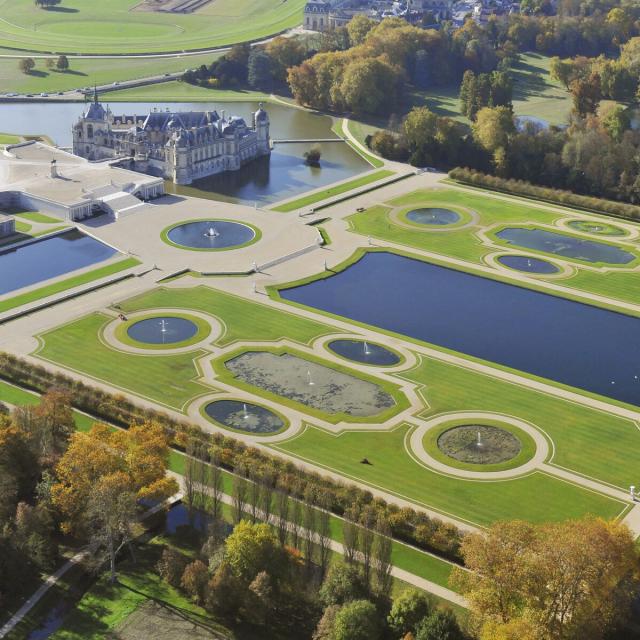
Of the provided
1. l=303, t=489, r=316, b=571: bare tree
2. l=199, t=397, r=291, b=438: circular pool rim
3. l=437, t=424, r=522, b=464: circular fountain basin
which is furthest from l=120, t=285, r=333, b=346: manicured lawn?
l=303, t=489, r=316, b=571: bare tree

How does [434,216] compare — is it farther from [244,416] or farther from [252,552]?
[252,552]

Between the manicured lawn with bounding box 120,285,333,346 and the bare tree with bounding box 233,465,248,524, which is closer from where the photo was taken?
the bare tree with bounding box 233,465,248,524

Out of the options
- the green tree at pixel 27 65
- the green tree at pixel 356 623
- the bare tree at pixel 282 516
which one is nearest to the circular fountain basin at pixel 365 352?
the bare tree at pixel 282 516

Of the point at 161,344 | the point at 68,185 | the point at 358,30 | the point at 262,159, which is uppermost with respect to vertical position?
the point at 358,30

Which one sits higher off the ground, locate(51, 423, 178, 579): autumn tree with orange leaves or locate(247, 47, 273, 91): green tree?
locate(247, 47, 273, 91): green tree

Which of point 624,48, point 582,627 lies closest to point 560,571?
point 582,627

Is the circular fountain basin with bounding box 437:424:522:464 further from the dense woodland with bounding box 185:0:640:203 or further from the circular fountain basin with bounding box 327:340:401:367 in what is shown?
the dense woodland with bounding box 185:0:640:203

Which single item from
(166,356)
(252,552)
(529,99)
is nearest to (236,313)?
(166,356)

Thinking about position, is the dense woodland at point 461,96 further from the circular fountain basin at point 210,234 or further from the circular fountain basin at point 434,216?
the circular fountain basin at point 210,234
